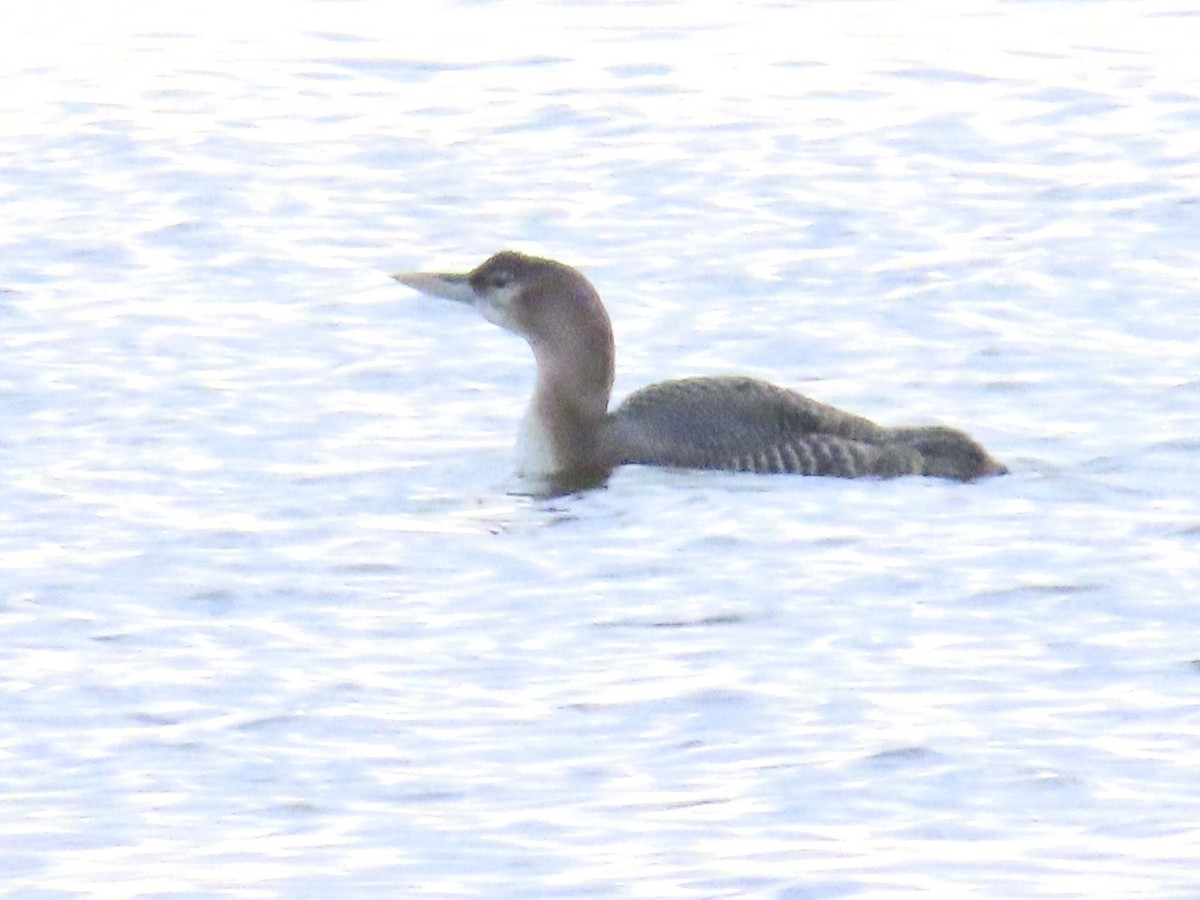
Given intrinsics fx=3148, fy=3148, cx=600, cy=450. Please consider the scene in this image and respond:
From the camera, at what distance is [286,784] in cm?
646

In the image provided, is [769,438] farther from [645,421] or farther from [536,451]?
[536,451]

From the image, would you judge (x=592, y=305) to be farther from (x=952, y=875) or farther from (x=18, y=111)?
(x=18, y=111)

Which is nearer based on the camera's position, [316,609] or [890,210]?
[316,609]

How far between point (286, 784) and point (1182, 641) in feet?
7.30

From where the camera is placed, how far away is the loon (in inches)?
370

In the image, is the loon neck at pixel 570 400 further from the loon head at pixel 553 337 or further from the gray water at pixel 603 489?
the gray water at pixel 603 489

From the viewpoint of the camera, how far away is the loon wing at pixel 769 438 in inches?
367

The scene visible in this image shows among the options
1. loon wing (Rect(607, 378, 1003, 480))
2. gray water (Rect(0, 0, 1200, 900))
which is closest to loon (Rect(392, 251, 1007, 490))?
loon wing (Rect(607, 378, 1003, 480))

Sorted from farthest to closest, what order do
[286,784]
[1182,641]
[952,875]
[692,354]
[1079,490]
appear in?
1. [692,354]
2. [1079,490]
3. [1182,641]
4. [286,784]
5. [952,875]

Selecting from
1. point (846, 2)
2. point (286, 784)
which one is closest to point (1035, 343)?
point (286, 784)

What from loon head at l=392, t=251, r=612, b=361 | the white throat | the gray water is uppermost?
loon head at l=392, t=251, r=612, b=361

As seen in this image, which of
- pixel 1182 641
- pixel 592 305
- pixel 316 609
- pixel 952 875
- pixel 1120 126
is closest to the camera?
pixel 952 875

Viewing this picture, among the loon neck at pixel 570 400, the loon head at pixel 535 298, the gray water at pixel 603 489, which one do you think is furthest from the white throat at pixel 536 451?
the loon head at pixel 535 298

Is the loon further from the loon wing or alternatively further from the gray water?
the gray water
